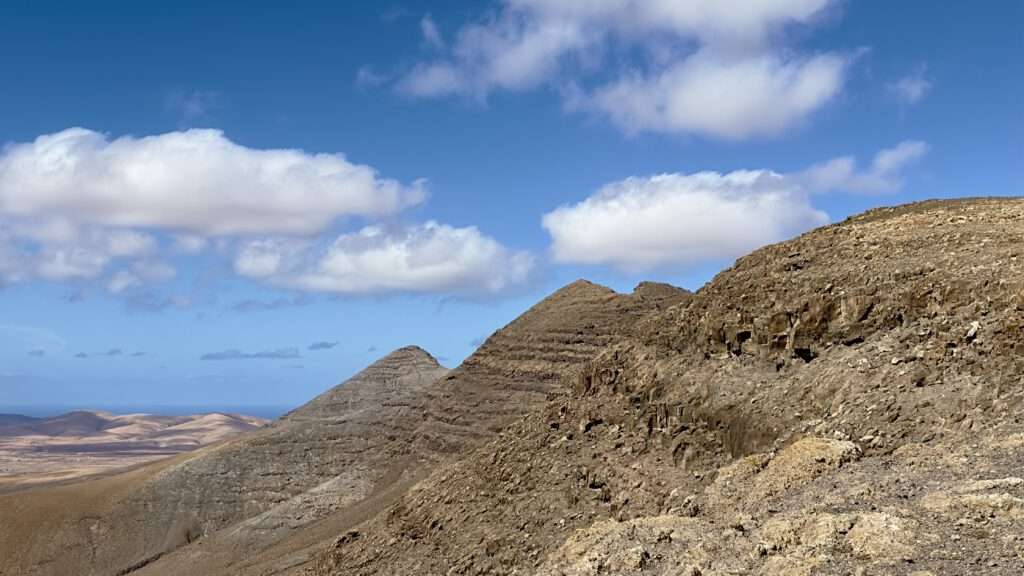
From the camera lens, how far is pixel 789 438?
667 inches

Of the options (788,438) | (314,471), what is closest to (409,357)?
(314,471)

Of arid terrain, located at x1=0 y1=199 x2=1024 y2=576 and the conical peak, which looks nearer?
arid terrain, located at x1=0 y1=199 x2=1024 y2=576

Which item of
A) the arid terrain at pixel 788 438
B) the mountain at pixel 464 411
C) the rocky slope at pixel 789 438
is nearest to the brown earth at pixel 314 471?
the mountain at pixel 464 411

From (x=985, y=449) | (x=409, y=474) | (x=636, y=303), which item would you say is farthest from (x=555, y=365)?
(x=985, y=449)

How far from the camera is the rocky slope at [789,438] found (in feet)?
38.7

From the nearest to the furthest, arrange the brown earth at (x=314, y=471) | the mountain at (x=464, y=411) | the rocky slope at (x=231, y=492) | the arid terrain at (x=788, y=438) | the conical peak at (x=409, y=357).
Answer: the arid terrain at (x=788, y=438)
the mountain at (x=464, y=411)
the brown earth at (x=314, y=471)
the rocky slope at (x=231, y=492)
the conical peak at (x=409, y=357)

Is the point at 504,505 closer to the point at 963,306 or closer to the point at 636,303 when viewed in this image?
the point at 963,306

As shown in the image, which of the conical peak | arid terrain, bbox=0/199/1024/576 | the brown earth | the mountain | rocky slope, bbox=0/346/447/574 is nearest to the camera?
arid terrain, bbox=0/199/1024/576

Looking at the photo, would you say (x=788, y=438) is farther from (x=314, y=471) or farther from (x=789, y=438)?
(x=314, y=471)

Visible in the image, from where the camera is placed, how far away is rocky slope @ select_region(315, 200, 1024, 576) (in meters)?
11.8

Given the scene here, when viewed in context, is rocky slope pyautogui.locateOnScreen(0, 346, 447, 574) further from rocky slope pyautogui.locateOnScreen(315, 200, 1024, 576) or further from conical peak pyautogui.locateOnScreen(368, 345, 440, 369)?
rocky slope pyautogui.locateOnScreen(315, 200, 1024, 576)

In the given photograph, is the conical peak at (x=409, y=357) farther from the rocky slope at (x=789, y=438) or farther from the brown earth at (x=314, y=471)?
the rocky slope at (x=789, y=438)

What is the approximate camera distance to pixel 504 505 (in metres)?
21.0

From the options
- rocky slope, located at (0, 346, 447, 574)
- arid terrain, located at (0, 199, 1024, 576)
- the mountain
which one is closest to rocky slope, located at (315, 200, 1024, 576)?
arid terrain, located at (0, 199, 1024, 576)
